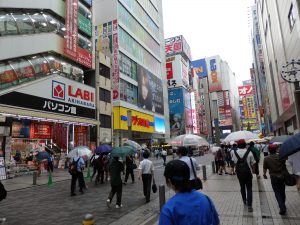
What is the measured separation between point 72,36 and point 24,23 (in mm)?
4837

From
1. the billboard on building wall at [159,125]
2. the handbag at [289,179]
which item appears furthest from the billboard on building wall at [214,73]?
the handbag at [289,179]

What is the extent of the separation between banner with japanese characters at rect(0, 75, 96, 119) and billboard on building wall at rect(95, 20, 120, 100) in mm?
9335

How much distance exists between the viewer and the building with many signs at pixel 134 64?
40094 mm

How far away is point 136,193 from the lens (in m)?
11.9

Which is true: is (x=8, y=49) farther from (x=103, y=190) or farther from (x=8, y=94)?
(x=103, y=190)

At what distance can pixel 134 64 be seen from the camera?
4619cm

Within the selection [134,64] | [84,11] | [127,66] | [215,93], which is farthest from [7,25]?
[215,93]

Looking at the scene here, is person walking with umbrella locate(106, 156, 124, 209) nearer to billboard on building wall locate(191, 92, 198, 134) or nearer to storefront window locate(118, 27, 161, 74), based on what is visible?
storefront window locate(118, 27, 161, 74)

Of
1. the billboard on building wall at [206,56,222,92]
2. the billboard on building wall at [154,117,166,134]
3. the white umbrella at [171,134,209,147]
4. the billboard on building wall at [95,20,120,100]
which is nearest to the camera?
the white umbrella at [171,134,209,147]

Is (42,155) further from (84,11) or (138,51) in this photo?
(138,51)

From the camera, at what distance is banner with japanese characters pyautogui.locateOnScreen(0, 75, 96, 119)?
70.1 ft

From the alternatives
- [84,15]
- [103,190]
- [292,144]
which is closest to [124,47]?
[84,15]

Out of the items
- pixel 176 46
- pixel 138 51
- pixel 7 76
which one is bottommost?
pixel 7 76

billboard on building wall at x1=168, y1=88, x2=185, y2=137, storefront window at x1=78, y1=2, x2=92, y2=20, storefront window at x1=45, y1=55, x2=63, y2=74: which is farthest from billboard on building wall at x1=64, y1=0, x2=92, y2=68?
billboard on building wall at x1=168, y1=88, x2=185, y2=137
